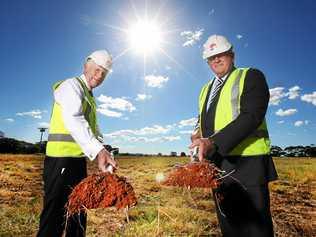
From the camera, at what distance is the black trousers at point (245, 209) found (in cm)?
428

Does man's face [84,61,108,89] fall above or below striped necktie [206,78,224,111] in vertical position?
above

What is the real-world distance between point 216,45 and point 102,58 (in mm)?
1536

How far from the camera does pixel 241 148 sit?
4422mm

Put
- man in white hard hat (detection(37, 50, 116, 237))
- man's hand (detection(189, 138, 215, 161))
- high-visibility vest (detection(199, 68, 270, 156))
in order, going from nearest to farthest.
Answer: man's hand (detection(189, 138, 215, 161)) < high-visibility vest (detection(199, 68, 270, 156)) < man in white hard hat (detection(37, 50, 116, 237))

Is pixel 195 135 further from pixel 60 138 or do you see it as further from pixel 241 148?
pixel 60 138

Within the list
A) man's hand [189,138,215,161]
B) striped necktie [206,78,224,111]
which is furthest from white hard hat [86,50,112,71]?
man's hand [189,138,215,161]

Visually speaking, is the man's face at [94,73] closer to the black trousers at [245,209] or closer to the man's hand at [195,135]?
the man's hand at [195,135]

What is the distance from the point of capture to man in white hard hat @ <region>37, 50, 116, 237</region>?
474 centimetres

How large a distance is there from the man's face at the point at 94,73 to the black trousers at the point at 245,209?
221 centimetres

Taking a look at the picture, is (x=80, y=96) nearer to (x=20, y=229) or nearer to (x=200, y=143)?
(x=200, y=143)

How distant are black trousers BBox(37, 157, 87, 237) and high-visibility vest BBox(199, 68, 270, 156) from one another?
6.50ft

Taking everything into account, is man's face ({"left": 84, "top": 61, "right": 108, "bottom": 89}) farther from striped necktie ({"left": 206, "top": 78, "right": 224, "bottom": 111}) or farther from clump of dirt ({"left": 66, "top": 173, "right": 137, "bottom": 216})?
clump of dirt ({"left": 66, "top": 173, "right": 137, "bottom": 216})

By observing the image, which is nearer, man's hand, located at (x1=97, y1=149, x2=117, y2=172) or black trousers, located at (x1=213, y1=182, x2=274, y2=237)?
man's hand, located at (x1=97, y1=149, x2=117, y2=172)

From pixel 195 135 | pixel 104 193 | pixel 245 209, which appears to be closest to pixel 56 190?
pixel 104 193
